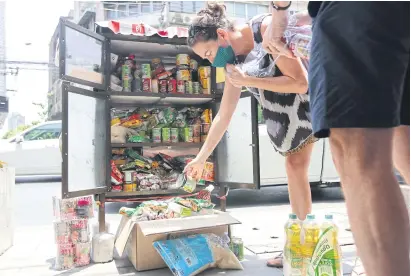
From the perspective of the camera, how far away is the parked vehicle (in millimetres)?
8703

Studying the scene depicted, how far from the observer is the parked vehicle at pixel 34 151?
8.70m

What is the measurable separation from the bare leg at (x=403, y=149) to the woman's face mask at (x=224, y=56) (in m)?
1.12

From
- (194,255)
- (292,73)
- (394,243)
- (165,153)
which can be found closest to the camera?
(394,243)

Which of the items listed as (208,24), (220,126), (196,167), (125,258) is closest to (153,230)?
(196,167)

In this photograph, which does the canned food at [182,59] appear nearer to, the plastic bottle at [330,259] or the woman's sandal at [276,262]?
the woman's sandal at [276,262]

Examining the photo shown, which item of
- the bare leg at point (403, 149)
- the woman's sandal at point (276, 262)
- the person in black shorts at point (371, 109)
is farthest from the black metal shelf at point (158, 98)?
the person in black shorts at point (371, 109)

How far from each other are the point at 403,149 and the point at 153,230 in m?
1.44

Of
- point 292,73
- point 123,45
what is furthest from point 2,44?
point 292,73

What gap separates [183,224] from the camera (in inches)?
90.7

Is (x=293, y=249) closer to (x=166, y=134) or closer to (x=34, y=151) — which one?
(x=166, y=134)

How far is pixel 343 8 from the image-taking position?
98 cm

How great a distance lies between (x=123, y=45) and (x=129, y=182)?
1109 mm

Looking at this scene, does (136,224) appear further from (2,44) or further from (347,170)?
(2,44)

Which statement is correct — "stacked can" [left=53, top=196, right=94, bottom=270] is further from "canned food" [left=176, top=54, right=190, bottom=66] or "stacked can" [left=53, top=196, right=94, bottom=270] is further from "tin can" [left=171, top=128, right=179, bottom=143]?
"canned food" [left=176, top=54, right=190, bottom=66]
